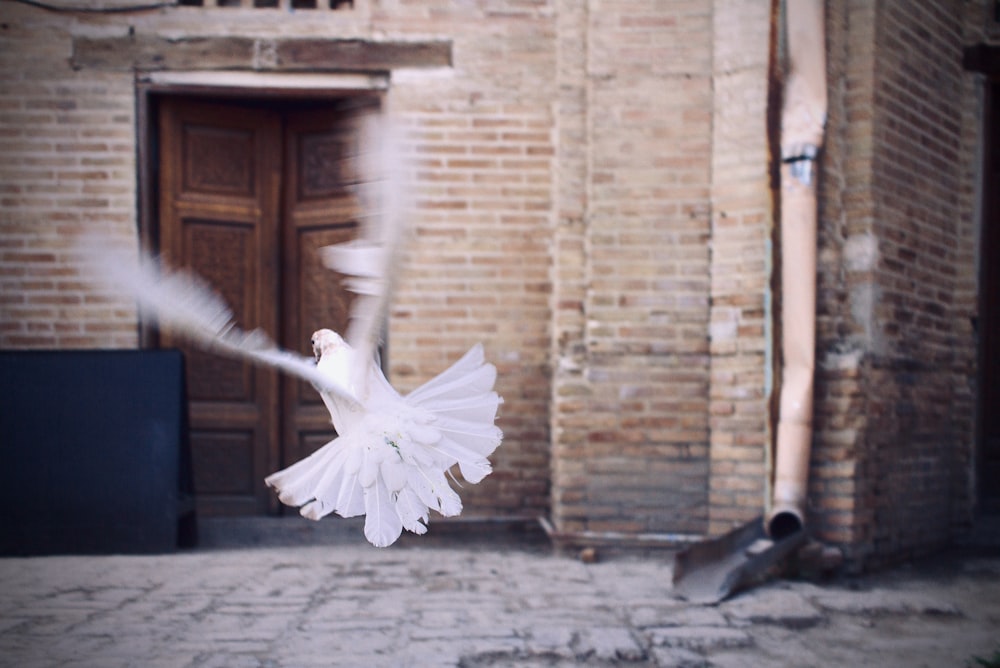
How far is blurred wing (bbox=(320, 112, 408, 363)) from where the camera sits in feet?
7.80

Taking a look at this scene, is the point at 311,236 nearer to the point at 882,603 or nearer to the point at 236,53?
the point at 236,53

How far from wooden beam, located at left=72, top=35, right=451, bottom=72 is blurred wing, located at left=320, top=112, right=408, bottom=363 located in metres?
3.51

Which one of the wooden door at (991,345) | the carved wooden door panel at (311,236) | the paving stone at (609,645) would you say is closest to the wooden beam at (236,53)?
the carved wooden door panel at (311,236)

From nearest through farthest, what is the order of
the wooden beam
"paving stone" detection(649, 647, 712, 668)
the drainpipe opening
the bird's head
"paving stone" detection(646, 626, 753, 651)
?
the bird's head
"paving stone" detection(649, 647, 712, 668)
"paving stone" detection(646, 626, 753, 651)
the drainpipe opening
the wooden beam

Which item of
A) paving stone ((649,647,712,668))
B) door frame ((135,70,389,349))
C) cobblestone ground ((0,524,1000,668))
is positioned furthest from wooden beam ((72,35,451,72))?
paving stone ((649,647,712,668))

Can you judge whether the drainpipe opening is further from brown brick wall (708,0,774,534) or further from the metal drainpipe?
brown brick wall (708,0,774,534)

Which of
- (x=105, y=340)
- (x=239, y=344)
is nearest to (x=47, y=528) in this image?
(x=105, y=340)

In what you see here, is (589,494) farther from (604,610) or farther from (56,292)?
(56,292)

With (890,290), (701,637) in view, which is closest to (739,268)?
(890,290)

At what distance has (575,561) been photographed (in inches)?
208

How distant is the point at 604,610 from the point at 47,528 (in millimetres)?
3623

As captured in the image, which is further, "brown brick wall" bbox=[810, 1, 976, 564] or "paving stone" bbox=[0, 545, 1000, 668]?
"brown brick wall" bbox=[810, 1, 976, 564]

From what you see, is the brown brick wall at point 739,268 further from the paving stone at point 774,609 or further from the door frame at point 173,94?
the door frame at point 173,94

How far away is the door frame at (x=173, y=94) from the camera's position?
5727mm
